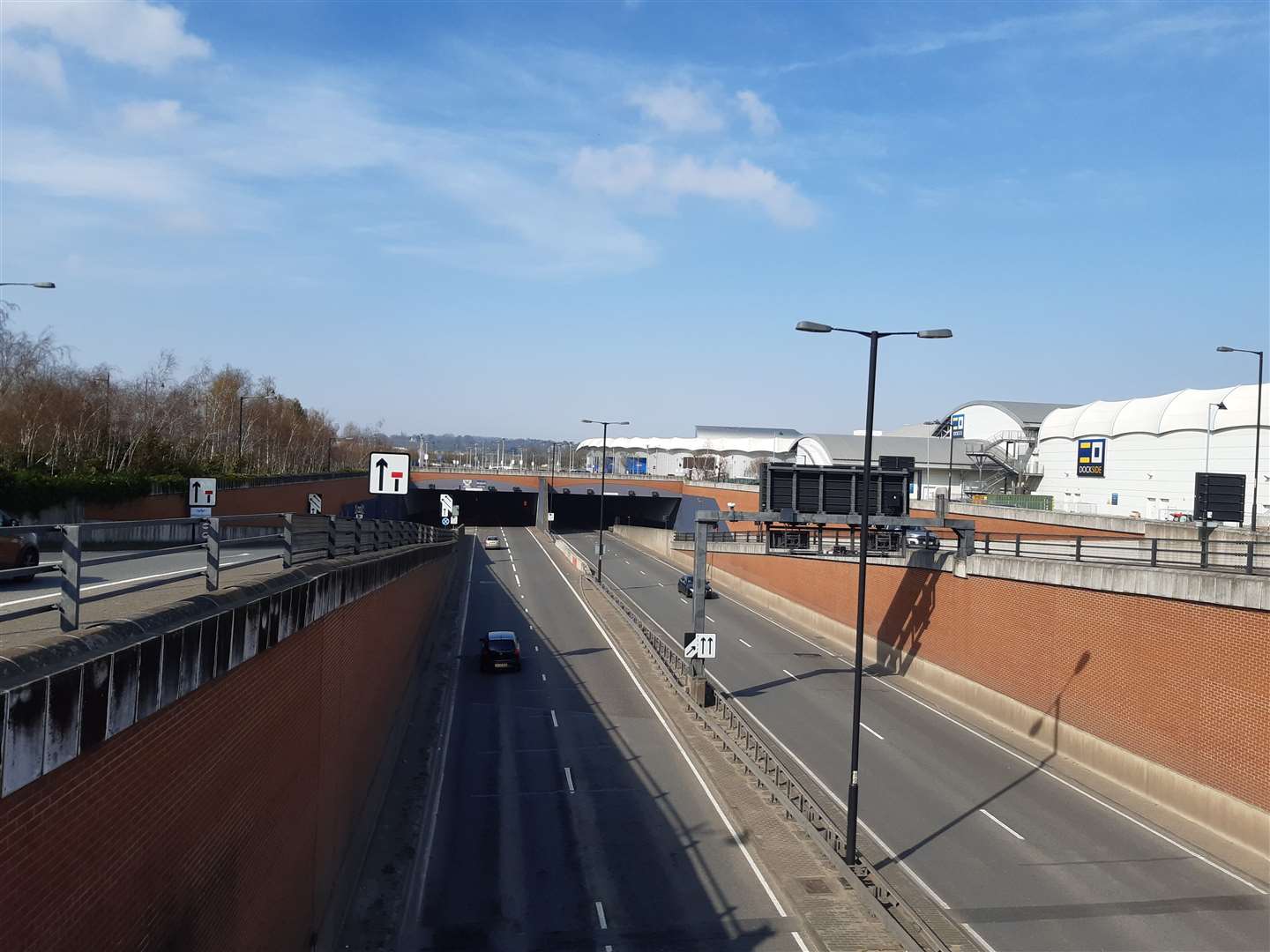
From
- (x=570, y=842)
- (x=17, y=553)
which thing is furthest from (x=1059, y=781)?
(x=17, y=553)

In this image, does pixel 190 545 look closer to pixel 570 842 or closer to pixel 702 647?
pixel 570 842

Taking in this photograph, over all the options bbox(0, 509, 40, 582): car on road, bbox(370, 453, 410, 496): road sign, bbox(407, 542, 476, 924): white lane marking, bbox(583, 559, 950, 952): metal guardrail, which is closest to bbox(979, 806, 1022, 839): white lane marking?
bbox(583, 559, 950, 952): metal guardrail

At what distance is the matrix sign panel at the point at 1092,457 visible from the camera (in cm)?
5819

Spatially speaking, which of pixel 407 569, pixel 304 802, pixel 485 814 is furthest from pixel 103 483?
pixel 304 802

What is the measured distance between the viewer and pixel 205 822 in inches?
329

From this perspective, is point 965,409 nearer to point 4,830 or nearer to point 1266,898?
point 1266,898

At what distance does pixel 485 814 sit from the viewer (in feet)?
67.2

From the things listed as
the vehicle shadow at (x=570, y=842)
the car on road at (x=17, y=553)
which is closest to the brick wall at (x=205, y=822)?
the vehicle shadow at (x=570, y=842)

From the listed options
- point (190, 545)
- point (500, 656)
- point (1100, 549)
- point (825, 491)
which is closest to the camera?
point (190, 545)

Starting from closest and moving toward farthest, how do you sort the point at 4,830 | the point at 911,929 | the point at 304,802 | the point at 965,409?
the point at 4,830 → the point at 304,802 → the point at 911,929 → the point at 965,409

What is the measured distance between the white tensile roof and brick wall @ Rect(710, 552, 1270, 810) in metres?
21.7

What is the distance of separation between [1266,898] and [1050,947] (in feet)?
15.9

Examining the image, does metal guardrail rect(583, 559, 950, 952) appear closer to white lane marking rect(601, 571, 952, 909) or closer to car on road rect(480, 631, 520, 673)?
white lane marking rect(601, 571, 952, 909)

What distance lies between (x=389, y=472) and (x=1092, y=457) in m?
50.9
